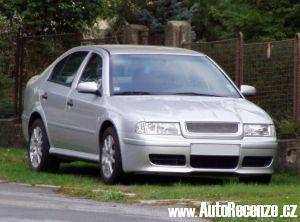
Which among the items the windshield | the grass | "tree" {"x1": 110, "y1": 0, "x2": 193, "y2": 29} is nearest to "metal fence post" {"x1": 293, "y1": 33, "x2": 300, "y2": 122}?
the grass

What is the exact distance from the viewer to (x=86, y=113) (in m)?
14.2

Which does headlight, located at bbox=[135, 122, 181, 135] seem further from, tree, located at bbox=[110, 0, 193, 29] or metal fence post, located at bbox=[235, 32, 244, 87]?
tree, located at bbox=[110, 0, 193, 29]

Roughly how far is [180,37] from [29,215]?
27.7 feet

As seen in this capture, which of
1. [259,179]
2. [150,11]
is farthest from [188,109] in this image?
[150,11]

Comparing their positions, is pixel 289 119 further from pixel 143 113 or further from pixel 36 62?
pixel 36 62

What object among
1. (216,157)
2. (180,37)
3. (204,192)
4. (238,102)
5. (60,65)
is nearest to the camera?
(204,192)

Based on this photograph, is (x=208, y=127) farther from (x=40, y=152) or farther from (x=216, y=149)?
(x=40, y=152)

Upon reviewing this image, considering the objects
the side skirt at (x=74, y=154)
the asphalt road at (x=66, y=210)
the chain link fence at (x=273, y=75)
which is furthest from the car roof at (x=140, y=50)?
the asphalt road at (x=66, y=210)

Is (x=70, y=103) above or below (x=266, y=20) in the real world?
below

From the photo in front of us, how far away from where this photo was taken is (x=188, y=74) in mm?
14484

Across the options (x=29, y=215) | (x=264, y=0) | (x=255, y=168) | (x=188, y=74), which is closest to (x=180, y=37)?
(x=264, y=0)

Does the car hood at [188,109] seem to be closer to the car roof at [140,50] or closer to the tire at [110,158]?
the tire at [110,158]

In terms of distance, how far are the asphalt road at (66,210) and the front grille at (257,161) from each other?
2.20 meters

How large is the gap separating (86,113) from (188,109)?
148 cm
